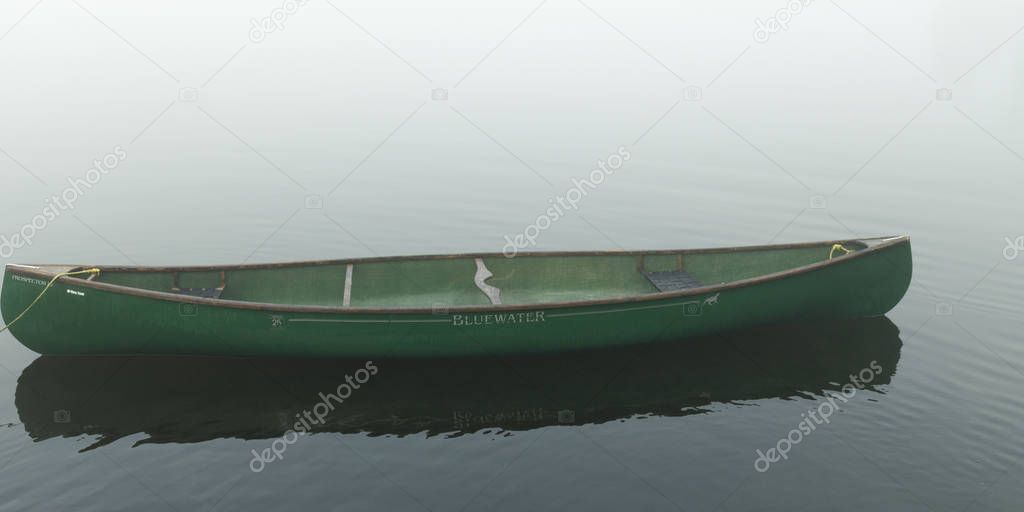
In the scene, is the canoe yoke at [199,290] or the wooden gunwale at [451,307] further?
the canoe yoke at [199,290]

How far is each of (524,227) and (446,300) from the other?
6791 mm

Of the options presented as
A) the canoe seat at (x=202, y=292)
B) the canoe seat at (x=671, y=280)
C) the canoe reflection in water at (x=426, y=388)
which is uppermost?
the canoe seat at (x=202, y=292)

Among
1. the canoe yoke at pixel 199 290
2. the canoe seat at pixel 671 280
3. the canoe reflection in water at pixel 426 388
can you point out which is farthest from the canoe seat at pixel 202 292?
the canoe seat at pixel 671 280

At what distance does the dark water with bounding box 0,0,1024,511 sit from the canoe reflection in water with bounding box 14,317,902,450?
0.17ft

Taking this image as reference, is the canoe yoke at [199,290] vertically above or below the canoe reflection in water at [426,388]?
above

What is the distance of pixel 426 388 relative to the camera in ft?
42.6

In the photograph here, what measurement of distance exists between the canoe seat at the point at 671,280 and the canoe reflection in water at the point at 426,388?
1.03 metres

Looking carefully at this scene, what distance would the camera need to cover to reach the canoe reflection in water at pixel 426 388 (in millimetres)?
11898

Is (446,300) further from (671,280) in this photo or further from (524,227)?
(524,227)

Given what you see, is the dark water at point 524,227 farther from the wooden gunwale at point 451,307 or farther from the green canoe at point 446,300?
the wooden gunwale at point 451,307

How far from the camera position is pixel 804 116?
32.9m

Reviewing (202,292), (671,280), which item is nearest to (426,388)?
(202,292)

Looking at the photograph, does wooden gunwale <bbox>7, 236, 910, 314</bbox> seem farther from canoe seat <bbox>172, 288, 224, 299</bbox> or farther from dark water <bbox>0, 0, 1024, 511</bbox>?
dark water <bbox>0, 0, 1024, 511</bbox>

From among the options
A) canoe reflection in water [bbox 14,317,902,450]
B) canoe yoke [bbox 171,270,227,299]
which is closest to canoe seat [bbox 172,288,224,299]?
canoe yoke [bbox 171,270,227,299]
